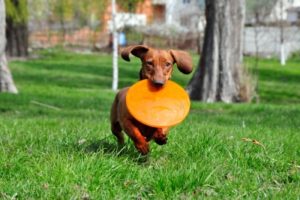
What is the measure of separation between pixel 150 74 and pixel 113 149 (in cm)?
88

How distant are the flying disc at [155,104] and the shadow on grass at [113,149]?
13.6 inches

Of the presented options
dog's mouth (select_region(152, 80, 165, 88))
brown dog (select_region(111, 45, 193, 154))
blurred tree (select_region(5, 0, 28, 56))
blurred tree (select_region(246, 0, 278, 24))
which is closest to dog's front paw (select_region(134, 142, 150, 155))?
brown dog (select_region(111, 45, 193, 154))

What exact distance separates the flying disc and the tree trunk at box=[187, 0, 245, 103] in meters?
11.1

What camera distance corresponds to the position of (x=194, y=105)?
1455cm

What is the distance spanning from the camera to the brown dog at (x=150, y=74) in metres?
4.71

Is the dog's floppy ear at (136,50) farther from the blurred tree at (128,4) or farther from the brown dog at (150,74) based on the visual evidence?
the blurred tree at (128,4)

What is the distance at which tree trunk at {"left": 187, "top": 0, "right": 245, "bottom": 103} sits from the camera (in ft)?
51.9

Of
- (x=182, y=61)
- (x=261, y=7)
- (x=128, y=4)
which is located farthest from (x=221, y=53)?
(x=261, y=7)

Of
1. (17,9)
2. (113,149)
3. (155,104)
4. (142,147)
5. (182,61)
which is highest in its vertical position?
(182,61)

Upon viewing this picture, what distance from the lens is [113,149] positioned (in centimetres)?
533

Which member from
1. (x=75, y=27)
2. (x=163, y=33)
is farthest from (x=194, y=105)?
(x=75, y=27)

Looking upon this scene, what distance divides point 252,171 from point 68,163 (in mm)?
1383

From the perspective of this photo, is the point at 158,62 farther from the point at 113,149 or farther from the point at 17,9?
the point at 17,9

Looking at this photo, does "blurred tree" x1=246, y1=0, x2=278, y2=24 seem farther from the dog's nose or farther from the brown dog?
the dog's nose
